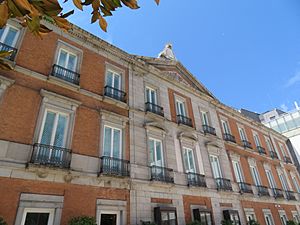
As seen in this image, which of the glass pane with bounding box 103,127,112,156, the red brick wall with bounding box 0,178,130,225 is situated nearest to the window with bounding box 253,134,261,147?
the glass pane with bounding box 103,127,112,156

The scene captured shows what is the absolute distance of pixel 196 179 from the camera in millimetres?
11906

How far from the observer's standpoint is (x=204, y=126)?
15.1m

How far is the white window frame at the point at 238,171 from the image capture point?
1529 cm

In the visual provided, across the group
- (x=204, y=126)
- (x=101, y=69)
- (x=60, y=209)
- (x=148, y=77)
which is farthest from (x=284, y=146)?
(x=60, y=209)

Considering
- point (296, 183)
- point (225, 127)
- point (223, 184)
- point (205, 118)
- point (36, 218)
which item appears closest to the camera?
point (36, 218)

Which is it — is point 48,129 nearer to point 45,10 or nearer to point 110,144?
point 110,144

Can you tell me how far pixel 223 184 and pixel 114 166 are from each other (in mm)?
7881

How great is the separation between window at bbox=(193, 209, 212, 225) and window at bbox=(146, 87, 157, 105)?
673 centimetres

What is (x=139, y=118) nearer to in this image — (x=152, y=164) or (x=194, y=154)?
(x=152, y=164)

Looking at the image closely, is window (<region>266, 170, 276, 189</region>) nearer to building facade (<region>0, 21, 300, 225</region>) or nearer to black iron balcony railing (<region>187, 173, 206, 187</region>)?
building facade (<region>0, 21, 300, 225</region>)

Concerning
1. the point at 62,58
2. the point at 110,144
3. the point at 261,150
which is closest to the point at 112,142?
the point at 110,144

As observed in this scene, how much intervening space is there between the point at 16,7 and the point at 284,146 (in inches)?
1201

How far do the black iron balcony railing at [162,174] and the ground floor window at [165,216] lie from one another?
1.36 meters

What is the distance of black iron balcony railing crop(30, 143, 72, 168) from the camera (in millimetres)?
7160
